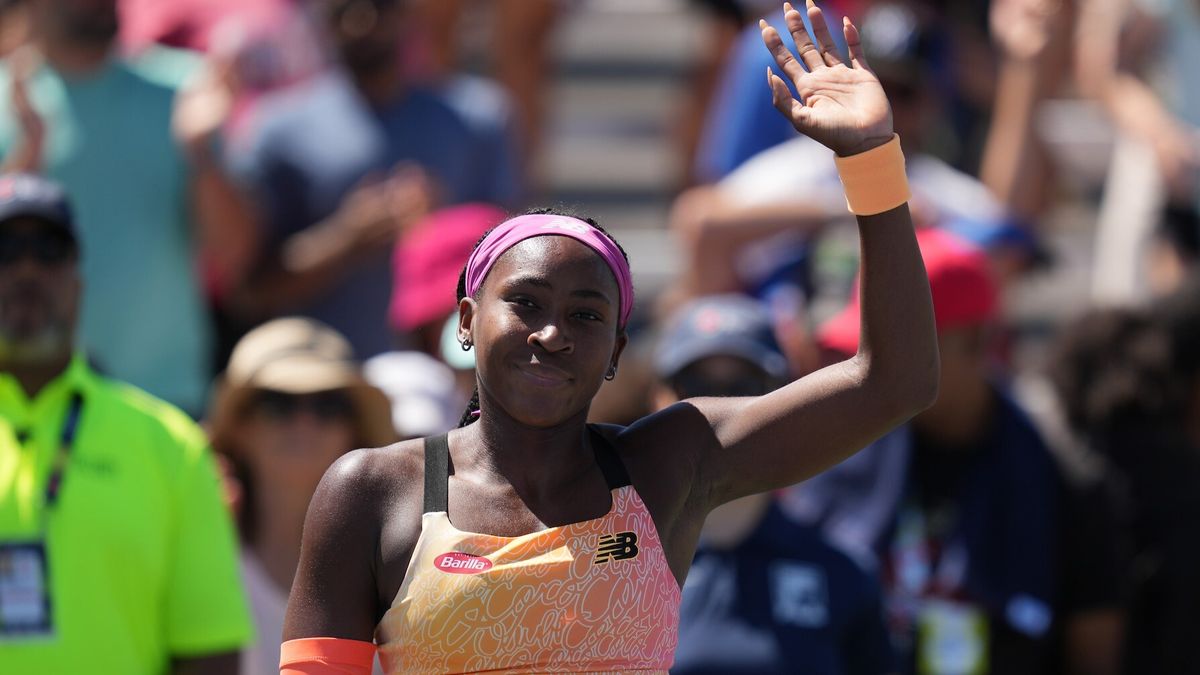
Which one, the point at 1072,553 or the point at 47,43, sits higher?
the point at 47,43

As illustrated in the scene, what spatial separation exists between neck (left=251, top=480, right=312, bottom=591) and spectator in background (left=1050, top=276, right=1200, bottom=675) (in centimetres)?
244

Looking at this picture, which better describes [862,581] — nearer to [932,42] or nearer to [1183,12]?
[932,42]

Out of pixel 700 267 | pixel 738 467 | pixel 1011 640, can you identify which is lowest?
pixel 1011 640

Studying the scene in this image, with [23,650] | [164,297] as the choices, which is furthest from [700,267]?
[23,650]

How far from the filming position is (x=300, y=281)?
240 inches

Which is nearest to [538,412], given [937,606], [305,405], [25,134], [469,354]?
[305,405]

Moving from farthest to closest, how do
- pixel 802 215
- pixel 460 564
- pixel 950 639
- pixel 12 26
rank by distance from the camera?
pixel 12 26 → pixel 802 215 → pixel 950 639 → pixel 460 564

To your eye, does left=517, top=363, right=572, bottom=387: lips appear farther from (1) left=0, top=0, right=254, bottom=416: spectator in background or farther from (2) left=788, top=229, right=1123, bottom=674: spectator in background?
(1) left=0, top=0, right=254, bottom=416: spectator in background

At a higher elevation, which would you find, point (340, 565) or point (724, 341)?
point (340, 565)

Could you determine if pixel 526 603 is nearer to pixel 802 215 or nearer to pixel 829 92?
pixel 829 92

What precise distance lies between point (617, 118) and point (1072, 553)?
4.54m

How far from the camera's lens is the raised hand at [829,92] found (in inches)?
106

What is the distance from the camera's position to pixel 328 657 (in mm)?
2609

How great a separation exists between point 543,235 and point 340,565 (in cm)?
54
